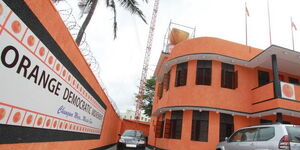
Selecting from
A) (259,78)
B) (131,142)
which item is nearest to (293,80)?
(259,78)

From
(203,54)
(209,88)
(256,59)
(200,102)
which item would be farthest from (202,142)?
(256,59)

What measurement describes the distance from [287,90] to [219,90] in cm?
349

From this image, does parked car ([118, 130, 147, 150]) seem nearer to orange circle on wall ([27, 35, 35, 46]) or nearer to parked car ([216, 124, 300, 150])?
parked car ([216, 124, 300, 150])

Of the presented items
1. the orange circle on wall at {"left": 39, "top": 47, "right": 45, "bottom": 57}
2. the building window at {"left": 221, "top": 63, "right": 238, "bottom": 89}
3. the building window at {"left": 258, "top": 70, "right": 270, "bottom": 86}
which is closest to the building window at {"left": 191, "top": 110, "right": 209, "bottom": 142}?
the building window at {"left": 221, "top": 63, "right": 238, "bottom": 89}

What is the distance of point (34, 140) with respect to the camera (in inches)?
143

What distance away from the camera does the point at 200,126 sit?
11.1 m

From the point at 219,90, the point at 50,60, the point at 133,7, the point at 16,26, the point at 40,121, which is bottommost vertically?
the point at 40,121

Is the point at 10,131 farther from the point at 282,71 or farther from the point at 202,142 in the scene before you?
the point at 282,71

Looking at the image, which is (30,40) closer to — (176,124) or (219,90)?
(176,124)

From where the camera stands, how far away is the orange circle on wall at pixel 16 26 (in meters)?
2.62

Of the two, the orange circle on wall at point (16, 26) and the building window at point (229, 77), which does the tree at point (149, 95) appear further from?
the orange circle on wall at point (16, 26)

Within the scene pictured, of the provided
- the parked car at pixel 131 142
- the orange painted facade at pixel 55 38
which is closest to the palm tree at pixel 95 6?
the orange painted facade at pixel 55 38

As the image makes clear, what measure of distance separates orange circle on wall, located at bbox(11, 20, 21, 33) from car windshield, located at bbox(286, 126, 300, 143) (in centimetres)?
681

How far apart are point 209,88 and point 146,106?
26271 mm
